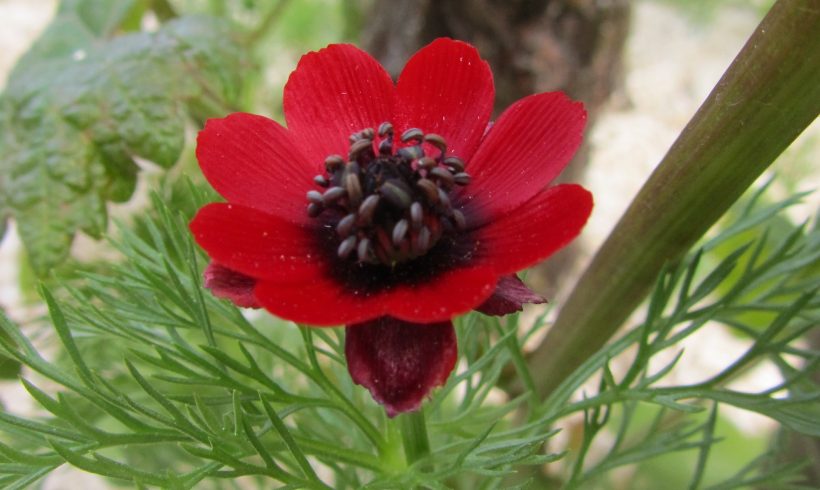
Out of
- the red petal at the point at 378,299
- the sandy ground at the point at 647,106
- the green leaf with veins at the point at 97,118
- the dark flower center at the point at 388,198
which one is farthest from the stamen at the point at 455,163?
the sandy ground at the point at 647,106

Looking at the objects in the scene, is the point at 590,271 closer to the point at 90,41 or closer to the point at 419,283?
the point at 419,283

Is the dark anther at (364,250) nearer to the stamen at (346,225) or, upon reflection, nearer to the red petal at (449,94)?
the stamen at (346,225)

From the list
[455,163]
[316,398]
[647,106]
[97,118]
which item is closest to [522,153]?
[455,163]

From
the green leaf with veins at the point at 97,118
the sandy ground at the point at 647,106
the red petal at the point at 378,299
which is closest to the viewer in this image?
the red petal at the point at 378,299

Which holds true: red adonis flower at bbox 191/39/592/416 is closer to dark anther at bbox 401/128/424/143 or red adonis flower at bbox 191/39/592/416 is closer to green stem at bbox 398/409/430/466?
dark anther at bbox 401/128/424/143

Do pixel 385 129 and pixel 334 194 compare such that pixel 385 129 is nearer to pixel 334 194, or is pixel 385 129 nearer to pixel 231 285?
pixel 334 194

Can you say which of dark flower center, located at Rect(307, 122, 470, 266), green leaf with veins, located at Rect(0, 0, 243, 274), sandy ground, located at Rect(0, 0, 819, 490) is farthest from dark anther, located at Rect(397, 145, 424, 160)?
sandy ground, located at Rect(0, 0, 819, 490)

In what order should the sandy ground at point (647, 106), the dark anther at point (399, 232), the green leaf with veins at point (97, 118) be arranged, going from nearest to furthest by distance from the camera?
the dark anther at point (399, 232) → the green leaf with veins at point (97, 118) → the sandy ground at point (647, 106)
